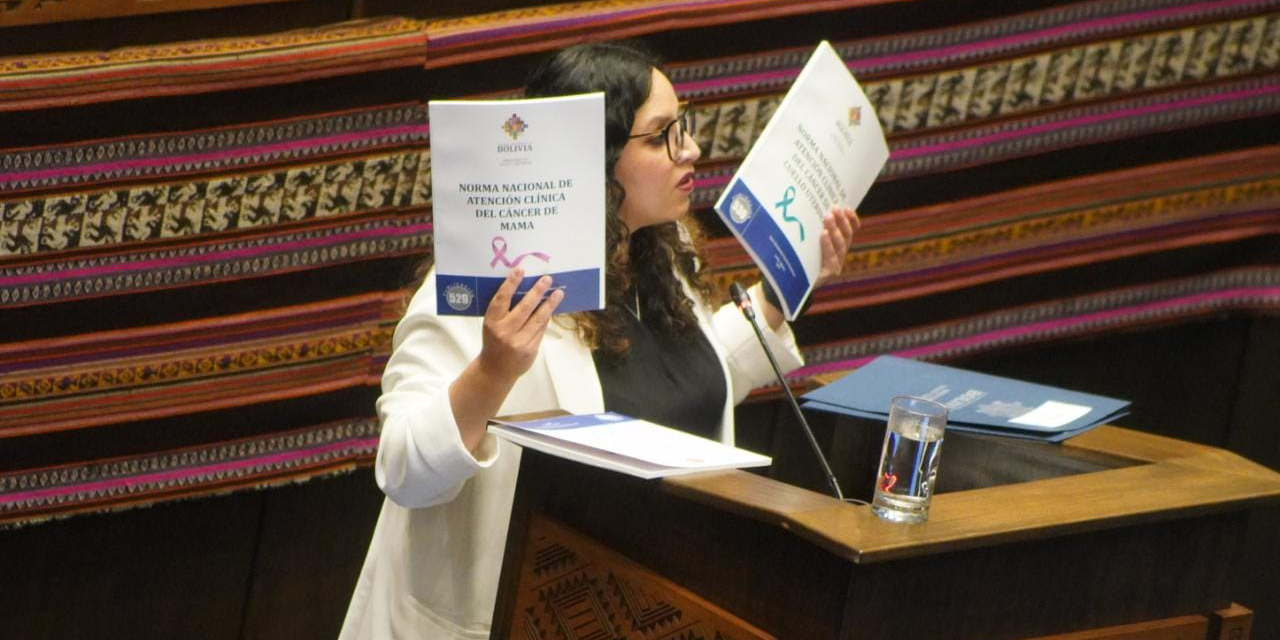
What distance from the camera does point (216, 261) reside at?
2963mm

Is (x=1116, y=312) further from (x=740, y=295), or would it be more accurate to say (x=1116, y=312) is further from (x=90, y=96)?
(x=90, y=96)

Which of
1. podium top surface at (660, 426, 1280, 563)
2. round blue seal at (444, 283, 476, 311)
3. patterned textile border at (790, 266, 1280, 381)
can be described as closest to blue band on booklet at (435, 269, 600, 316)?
round blue seal at (444, 283, 476, 311)

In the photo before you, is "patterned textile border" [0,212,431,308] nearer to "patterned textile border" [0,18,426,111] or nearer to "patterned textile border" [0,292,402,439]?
"patterned textile border" [0,292,402,439]

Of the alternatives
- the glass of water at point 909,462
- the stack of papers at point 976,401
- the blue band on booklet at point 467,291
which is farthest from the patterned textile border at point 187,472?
the glass of water at point 909,462

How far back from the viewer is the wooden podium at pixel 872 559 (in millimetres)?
1703

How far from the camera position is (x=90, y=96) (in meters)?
2.78

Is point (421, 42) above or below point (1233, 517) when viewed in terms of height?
above

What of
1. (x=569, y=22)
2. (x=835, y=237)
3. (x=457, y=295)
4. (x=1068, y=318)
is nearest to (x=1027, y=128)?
(x=1068, y=318)

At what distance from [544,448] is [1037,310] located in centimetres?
213

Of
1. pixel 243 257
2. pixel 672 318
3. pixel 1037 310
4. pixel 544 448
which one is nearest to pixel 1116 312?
pixel 1037 310

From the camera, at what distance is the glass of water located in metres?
1.75

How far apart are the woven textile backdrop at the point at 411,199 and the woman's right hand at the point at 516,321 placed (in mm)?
1094

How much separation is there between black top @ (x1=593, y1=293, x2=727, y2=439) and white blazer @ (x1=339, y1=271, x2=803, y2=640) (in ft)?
0.27

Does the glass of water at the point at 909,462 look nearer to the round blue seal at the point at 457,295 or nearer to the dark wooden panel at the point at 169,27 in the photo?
the round blue seal at the point at 457,295
